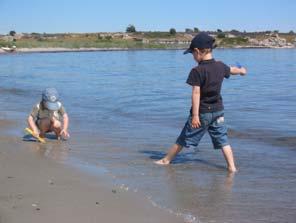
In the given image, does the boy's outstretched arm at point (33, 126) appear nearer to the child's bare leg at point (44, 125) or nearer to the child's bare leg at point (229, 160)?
the child's bare leg at point (44, 125)

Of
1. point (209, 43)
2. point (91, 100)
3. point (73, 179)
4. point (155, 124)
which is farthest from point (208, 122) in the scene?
point (91, 100)

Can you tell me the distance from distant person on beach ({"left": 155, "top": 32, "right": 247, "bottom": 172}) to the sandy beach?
1.32 m

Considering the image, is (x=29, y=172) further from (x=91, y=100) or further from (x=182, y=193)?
(x=91, y=100)

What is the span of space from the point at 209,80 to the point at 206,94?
179 mm

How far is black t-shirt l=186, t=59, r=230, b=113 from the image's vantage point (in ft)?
20.3

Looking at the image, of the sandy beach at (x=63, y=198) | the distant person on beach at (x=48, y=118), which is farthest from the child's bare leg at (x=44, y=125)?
the sandy beach at (x=63, y=198)

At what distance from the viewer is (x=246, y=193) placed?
211 inches

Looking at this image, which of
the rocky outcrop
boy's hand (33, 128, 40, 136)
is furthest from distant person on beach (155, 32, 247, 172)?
the rocky outcrop

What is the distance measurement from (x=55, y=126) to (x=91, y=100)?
6.97 m

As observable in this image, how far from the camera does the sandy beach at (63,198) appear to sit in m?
4.43

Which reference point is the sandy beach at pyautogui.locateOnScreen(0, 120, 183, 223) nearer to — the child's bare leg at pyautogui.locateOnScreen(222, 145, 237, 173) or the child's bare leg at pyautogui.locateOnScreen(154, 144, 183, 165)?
the child's bare leg at pyautogui.locateOnScreen(154, 144, 183, 165)

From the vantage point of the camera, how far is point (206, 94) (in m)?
6.30

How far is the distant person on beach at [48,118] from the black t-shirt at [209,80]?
109 inches

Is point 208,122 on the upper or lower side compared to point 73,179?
upper
